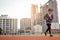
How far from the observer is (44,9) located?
79938 mm

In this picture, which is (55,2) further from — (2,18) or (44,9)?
(2,18)

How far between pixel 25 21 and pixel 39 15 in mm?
17221

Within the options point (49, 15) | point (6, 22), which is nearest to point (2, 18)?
point (6, 22)

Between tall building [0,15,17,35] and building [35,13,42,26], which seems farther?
building [35,13,42,26]

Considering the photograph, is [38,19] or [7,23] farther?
[38,19]

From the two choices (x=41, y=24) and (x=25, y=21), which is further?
(x=25, y=21)

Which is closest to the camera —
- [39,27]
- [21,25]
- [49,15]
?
[49,15]

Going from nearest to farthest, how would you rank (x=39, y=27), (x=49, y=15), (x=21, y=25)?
1. (x=49, y=15)
2. (x=39, y=27)
3. (x=21, y=25)

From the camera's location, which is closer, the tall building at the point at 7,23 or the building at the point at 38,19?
the tall building at the point at 7,23

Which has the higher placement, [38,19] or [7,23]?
[38,19]

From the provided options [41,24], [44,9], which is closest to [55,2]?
[44,9]

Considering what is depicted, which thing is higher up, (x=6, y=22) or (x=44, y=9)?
(x=44, y=9)

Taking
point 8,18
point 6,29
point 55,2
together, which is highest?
point 55,2

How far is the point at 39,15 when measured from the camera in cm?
8512
